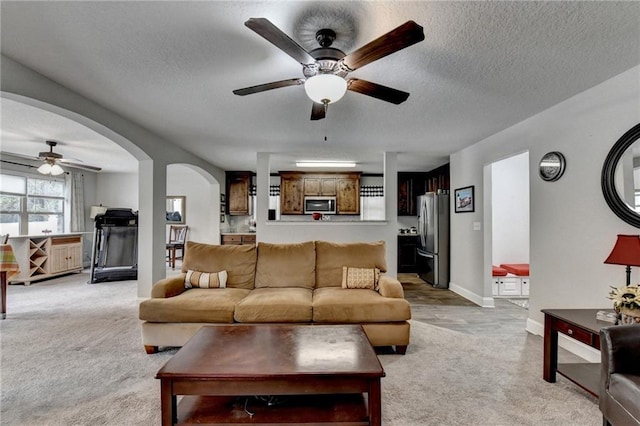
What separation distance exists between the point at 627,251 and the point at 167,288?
12.0ft

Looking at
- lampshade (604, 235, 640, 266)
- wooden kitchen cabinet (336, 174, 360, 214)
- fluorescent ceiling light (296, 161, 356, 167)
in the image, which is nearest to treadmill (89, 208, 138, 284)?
fluorescent ceiling light (296, 161, 356, 167)

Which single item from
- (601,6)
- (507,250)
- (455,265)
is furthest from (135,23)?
(507,250)

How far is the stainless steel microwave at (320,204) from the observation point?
7488mm

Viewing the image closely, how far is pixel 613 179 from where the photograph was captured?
2.55 meters

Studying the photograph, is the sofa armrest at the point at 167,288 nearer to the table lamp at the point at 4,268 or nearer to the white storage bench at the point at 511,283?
the table lamp at the point at 4,268

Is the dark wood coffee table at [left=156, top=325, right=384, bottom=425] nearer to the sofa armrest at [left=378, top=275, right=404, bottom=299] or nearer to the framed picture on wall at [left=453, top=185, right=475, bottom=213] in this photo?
the sofa armrest at [left=378, top=275, right=404, bottom=299]

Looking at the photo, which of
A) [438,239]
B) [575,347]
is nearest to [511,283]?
[438,239]

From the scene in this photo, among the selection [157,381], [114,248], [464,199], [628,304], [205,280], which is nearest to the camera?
[628,304]

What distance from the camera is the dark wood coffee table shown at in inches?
62.4

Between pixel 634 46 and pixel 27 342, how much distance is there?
5.64 meters

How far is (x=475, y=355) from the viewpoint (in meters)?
2.80

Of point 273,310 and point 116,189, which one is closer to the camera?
point 273,310

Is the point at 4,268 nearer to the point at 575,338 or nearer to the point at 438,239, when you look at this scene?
the point at 575,338

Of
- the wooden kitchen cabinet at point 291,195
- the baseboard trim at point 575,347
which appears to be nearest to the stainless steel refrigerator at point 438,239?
the baseboard trim at point 575,347
